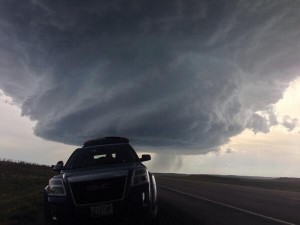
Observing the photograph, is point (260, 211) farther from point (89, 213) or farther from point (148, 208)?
point (89, 213)

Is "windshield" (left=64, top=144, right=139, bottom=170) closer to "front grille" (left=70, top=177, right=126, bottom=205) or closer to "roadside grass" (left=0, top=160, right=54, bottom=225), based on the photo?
"front grille" (left=70, top=177, right=126, bottom=205)

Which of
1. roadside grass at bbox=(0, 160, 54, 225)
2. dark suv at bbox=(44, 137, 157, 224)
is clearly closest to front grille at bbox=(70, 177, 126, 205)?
dark suv at bbox=(44, 137, 157, 224)

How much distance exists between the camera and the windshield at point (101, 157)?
31.6 feet

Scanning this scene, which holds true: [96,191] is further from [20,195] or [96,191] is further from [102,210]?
[20,195]

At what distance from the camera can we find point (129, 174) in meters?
8.09

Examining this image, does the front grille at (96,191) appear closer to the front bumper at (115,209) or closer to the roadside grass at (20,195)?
the front bumper at (115,209)

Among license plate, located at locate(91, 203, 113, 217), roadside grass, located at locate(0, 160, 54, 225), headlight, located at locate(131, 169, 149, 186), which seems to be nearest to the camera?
license plate, located at locate(91, 203, 113, 217)

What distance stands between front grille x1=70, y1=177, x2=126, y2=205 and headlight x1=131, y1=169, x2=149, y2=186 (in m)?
0.31

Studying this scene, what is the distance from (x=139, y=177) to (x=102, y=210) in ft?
3.19

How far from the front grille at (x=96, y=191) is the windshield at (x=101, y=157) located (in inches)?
66.0

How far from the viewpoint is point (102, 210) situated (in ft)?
25.2

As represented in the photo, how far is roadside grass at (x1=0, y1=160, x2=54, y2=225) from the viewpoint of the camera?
12679 millimetres

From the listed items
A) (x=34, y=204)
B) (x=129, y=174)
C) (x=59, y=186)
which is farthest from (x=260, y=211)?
(x=34, y=204)

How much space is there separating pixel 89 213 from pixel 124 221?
62cm
